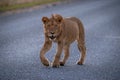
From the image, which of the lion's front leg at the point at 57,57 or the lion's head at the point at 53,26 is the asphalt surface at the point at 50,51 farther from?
the lion's head at the point at 53,26

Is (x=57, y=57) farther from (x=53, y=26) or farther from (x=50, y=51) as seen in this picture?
(x=50, y=51)

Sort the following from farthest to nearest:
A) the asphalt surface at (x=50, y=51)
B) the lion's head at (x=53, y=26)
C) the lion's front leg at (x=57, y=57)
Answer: the lion's front leg at (x=57, y=57), the lion's head at (x=53, y=26), the asphalt surface at (x=50, y=51)

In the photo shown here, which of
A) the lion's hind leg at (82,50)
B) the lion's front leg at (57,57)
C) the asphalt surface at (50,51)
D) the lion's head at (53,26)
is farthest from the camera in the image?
the lion's hind leg at (82,50)

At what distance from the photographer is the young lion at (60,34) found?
9.11 m

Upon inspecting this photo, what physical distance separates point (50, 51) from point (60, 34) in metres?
2.18

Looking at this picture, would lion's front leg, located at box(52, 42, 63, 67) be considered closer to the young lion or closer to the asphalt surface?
the young lion

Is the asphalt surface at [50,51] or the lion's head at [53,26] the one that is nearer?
the asphalt surface at [50,51]

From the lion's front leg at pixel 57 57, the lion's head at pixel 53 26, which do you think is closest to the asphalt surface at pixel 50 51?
the lion's front leg at pixel 57 57

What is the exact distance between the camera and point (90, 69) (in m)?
9.16

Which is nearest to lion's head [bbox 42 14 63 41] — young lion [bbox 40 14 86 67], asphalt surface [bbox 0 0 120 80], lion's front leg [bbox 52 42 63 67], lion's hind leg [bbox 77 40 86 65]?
young lion [bbox 40 14 86 67]

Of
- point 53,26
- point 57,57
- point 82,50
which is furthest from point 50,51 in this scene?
point 53,26

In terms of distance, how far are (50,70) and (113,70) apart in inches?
43.9

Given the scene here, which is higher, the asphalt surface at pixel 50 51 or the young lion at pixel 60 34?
the young lion at pixel 60 34

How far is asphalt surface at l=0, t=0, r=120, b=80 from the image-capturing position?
28.1ft
